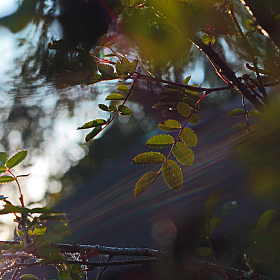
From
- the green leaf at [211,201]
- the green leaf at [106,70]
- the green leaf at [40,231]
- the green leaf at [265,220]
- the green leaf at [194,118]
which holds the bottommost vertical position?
the green leaf at [265,220]

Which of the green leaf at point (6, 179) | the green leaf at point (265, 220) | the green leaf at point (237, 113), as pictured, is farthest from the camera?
the green leaf at point (237, 113)

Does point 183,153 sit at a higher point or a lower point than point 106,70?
lower

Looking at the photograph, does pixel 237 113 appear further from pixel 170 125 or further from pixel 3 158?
pixel 3 158

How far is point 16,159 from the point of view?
50cm

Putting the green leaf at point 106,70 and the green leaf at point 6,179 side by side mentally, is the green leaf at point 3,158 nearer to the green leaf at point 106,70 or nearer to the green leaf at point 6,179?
the green leaf at point 6,179

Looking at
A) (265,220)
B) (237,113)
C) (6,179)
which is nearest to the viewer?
(265,220)

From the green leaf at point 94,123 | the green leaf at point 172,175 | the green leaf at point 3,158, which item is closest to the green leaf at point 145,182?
the green leaf at point 172,175

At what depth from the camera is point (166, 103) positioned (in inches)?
21.9

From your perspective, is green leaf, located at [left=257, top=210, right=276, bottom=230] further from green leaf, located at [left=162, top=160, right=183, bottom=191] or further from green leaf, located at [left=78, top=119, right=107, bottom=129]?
green leaf, located at [left=78, top=119, right=107, bottom=129]

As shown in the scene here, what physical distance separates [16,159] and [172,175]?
26 centimetres

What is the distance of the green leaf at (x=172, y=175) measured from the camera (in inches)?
18.4

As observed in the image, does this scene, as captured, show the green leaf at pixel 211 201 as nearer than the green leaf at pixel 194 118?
Yes

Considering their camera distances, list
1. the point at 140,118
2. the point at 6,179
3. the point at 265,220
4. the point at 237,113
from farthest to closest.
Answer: the point at 140,118 → the point at 237,113 → the point at 6,179 → the point at 265,220

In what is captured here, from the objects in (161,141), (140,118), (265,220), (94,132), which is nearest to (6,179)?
(94,132)
